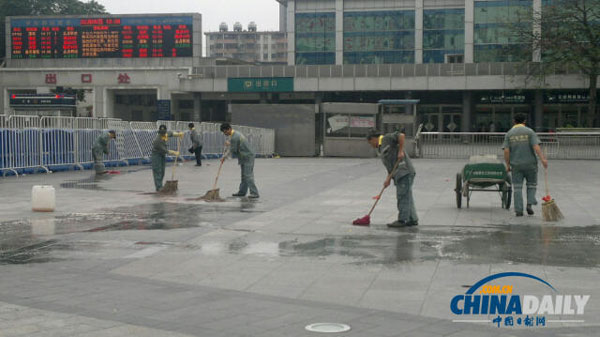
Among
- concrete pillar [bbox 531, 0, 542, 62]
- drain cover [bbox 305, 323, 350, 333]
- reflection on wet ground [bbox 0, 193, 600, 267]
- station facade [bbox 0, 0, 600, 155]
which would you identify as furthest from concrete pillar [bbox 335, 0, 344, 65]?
drain cover [bbox 305, 323, 350, 333]

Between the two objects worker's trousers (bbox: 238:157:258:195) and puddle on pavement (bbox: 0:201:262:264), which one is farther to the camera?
worker's trousers (bbox: 238:157:258:195)

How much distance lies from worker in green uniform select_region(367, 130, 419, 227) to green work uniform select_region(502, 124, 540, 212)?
2.29 m

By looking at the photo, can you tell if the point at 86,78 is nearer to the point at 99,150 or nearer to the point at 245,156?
the point at 99,150

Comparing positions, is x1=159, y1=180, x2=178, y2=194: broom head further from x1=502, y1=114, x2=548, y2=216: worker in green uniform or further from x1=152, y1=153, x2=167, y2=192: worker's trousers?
Answer: x1=502, y1=114, x2=548, y2=216: worker in green uniform

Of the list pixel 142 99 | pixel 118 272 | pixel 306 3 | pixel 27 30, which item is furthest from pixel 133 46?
pixel 118 272

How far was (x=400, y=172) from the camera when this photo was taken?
1153 centimetres

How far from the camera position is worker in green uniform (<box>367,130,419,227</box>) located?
1145 centimetres

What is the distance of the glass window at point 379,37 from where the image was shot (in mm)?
64438

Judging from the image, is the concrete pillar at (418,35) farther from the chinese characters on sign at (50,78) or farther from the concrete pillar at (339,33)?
the chinese characters on sign at (50,78)

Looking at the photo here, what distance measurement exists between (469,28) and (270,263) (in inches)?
2194

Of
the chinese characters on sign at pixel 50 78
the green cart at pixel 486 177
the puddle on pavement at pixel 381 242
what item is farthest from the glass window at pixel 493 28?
the puddle on pavement at pixel 381 242

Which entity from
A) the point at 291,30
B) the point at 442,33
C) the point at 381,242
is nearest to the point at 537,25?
the point at 442,33

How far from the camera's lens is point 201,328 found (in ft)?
19.0

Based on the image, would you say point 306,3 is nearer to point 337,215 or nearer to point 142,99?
point 142,99
